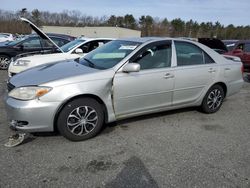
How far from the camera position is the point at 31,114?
128 inches

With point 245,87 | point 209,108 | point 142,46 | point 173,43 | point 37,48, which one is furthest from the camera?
point 37,48

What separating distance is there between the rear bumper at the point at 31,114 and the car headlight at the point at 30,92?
0.21ft

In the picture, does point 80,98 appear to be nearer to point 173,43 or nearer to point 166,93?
point 166,93

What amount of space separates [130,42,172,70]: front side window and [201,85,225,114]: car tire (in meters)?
1.24

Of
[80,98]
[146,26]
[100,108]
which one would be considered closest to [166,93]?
[100,108]

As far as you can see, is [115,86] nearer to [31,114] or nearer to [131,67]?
[131,67]

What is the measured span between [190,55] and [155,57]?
83 cm

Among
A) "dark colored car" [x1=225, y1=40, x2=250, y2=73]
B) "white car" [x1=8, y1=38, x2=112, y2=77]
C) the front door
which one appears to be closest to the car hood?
the front door

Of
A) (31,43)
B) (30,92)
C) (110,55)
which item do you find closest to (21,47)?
(31,43)

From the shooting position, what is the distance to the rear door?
173 inches

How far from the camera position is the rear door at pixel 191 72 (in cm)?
439

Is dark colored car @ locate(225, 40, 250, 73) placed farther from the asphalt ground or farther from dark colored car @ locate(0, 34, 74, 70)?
dark colored car @ locate(0, 34, 74, 70)

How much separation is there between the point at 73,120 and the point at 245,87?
644 cm

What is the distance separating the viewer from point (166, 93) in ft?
14.0
